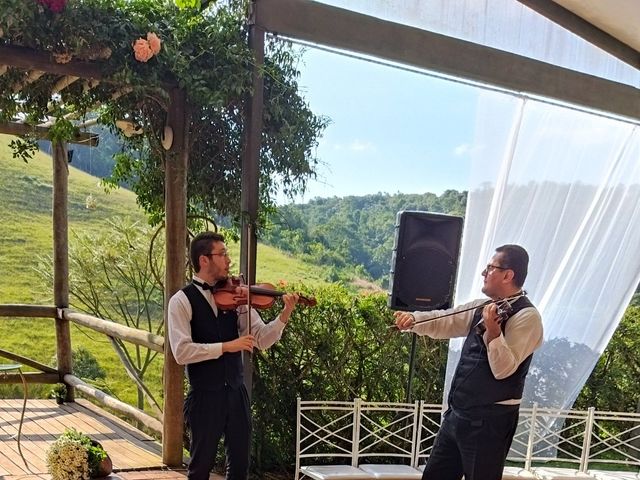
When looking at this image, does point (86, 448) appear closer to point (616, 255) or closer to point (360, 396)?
point (360, 396)

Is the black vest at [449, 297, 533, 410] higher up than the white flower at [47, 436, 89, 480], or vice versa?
the black vest at [449, 297, 533, 410]

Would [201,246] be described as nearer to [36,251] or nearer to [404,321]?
[404,321]

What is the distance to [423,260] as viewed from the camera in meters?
3.32

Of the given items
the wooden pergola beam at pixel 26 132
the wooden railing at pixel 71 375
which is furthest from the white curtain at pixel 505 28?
the wooden railing at pixel 71 375

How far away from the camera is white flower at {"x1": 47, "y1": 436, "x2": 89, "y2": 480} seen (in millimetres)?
2686

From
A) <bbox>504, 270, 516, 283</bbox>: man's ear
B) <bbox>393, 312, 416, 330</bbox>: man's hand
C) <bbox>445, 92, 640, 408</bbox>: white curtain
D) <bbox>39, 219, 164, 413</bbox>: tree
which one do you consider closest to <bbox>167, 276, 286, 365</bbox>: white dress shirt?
<bbox>393, 312, 416, 330</bbox>: man's hand

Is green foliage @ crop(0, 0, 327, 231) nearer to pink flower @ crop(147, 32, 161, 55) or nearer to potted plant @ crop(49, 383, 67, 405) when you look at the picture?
pink flower @ crop(147, 32, 161, 55)

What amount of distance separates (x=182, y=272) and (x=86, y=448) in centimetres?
108

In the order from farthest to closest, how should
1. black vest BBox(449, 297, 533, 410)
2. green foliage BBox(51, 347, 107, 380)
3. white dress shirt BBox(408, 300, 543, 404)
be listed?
green foliage BBox(51, 347, 107, 380)
black vest BBox(449, 297, 533, 410)
white dress shirt BBox(408, 300, 543, 404)

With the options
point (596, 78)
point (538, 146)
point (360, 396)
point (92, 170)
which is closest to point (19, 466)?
A: point (360, 396)

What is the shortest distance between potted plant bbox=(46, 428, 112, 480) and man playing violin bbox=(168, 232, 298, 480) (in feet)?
1.98

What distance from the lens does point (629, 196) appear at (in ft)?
14.8

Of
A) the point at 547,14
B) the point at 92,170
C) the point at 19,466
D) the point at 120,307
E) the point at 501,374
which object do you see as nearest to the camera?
the point at 501,374

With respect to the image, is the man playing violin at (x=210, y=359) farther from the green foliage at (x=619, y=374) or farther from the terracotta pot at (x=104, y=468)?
the green foliage at (x=619, y=374)
